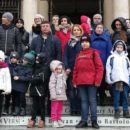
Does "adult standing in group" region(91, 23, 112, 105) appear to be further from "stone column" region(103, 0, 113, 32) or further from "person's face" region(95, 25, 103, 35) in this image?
"stone column" region(103, 0, 113, 32)

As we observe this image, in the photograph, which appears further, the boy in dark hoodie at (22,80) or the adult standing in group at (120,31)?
the adult standing in group at (120,31)

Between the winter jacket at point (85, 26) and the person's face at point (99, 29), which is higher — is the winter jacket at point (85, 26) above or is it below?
above

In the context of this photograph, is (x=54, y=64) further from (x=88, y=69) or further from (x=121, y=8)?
(x=121, y=8)

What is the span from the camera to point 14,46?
937cm

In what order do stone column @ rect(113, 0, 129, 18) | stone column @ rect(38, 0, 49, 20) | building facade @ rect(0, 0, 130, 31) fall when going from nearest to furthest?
stone column @ rect(113, 0, 129, 18) < building facade @ rect(0, 0, 130, 31) < stone column @ rect(38, 0, 49, 20)

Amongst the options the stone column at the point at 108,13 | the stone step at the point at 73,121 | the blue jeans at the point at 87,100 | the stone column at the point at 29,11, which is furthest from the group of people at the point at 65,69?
the stone column at the point at 108,13

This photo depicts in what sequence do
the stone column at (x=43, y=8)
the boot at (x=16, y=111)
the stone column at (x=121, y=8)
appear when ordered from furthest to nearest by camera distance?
the stone column at (x=43, y=8), the stone column at (x=121, y=8), the boot at (x=16, y=111)

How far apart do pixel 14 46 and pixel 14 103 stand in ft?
4.12

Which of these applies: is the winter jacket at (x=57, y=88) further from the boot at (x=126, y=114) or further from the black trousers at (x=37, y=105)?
the boot at (x=126, y=114)

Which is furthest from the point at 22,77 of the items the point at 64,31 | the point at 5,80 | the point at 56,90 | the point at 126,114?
the point at 126,114

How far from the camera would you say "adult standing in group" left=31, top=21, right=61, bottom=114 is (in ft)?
28.7

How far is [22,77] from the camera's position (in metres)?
8.78

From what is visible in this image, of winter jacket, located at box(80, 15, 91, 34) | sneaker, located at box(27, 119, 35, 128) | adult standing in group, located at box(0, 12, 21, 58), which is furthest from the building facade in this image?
sneaker, located at box(27, 119, 35, 128)

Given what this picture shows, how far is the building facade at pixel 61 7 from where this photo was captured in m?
14.6
